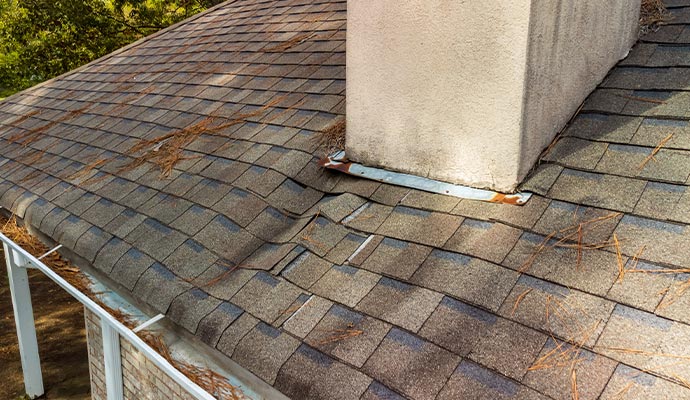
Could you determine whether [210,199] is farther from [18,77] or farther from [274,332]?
[18,77]

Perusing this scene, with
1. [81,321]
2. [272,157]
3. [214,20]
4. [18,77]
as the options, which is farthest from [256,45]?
[18,77]

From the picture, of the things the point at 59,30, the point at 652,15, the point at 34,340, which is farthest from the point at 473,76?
the point at 59,30

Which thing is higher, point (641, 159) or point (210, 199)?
point (641, 159)

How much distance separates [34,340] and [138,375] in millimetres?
3570

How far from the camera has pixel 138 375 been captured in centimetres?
397

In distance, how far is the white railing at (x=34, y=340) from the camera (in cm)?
272

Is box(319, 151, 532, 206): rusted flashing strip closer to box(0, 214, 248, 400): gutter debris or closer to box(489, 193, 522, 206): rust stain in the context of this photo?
box(489, 193, 522, 206): rust stain

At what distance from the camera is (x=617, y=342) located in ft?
5.75

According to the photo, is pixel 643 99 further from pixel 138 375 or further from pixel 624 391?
pixel 138 375

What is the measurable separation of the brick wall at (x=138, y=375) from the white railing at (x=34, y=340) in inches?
3.2

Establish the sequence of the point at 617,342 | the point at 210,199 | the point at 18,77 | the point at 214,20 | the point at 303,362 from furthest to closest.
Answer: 1. the point at 18,77
2. the point at 214,20
3. the point at 210,199
4. the point at 303,362
5. the point at 617,342

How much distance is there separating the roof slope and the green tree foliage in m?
14.7

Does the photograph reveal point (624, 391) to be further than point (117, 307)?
No

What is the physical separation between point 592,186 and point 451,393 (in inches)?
46.9
